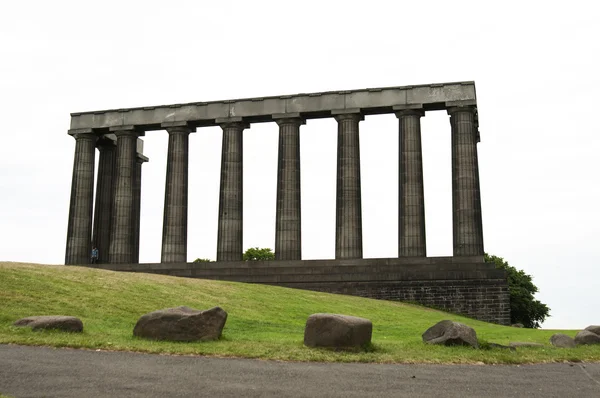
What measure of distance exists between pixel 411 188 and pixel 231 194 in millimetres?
16885

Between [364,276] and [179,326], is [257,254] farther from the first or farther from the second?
[179,326]

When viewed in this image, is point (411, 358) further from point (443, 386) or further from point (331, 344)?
point (443, 386)

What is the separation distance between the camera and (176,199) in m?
67.3

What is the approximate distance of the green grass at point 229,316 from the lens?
21.8m

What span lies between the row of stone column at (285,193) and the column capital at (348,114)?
9 centimetres

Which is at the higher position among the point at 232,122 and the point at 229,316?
the point at 232,122

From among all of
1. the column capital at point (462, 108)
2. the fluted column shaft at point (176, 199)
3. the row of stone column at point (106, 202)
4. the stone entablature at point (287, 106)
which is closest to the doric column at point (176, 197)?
the fluted column shaft at point (176, 199)

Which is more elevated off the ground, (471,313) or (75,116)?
(75,116)

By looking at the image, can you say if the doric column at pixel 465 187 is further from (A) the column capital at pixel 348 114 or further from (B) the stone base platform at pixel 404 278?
(A) the column capital at pixel 348 114

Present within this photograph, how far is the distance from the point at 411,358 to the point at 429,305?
118 feet

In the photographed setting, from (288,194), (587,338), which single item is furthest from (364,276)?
(587,338)

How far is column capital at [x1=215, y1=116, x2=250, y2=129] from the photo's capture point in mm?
67569

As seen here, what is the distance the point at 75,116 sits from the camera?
73.5 m

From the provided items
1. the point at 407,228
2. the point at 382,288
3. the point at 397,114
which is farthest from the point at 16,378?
the point at 397,114
